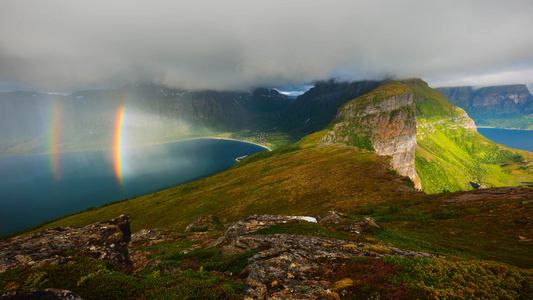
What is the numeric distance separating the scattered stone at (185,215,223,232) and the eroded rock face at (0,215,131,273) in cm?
915

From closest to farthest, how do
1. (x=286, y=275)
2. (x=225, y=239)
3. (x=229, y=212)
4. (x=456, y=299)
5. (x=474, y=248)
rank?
(x=456, y=299)
(x=286, y=275)
(x=474, y=248)
(x=225, y=239)
(x=229, y=212)

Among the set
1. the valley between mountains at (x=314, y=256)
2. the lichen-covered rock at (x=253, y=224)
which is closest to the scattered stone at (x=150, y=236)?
the valley between mountains at (x=314, y=256)

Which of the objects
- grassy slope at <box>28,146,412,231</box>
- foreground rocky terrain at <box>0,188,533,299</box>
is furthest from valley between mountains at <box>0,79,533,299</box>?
grassy slope at <box>28,146,412,231</box>

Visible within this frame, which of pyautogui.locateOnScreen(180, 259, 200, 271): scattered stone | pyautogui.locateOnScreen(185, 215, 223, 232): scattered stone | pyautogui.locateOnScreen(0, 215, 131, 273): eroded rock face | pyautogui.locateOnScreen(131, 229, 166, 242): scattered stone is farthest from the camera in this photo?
pyautogui.locateOnScreen(185, 215, 223, 232): scattered stone

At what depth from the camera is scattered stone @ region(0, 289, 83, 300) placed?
18.8 feet

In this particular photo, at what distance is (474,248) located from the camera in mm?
16078

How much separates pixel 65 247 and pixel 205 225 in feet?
51.8

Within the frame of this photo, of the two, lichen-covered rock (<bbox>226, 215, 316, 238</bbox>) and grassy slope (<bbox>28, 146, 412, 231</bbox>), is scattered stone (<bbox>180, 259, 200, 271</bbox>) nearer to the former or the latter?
lichen-covered rock (<bbox>226, 215, 316, 238</bbox>)

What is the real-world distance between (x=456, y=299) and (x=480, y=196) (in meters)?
33.0

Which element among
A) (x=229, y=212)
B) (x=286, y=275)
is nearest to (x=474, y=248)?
(x=286, y=275)

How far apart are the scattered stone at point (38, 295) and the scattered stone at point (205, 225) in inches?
841

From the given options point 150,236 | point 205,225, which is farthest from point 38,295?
point 205,225

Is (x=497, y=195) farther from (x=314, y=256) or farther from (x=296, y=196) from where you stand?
(x=296, y=196)

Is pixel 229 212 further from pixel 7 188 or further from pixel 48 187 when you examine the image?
pixel 7 188
